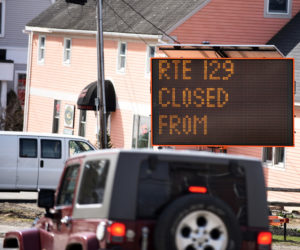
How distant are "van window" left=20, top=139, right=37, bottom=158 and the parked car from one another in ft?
54.5

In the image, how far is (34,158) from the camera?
84.4 ft

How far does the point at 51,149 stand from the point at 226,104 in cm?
689

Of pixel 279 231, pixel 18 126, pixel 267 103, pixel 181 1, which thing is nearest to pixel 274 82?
pixel 267 103

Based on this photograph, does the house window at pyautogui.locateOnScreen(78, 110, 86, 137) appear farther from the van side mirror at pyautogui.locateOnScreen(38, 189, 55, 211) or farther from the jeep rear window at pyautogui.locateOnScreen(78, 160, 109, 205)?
the jeep rear window at pyautogui.locateOnScreen(78, 160, 109, 205)

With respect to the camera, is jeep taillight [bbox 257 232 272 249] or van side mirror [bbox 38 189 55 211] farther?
van side mirror [bbox 38 189 55 211]

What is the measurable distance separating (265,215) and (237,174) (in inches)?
17.2

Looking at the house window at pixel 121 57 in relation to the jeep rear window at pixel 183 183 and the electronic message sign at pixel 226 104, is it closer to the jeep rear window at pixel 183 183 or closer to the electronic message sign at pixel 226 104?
the electronic message sign at pixel 226 104

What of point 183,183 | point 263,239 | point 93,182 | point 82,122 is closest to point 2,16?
point 82,122

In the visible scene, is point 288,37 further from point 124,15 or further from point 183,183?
point 183,183

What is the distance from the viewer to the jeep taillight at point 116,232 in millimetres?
8133

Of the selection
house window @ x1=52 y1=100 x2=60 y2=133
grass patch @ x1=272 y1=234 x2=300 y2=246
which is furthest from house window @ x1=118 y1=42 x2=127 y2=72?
grass patch @ x1=272 y1=234 x2=300 y2=246

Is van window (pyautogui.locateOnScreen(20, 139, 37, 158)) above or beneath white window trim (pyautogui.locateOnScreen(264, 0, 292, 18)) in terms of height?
beneath

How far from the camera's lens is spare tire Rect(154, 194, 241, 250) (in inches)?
315

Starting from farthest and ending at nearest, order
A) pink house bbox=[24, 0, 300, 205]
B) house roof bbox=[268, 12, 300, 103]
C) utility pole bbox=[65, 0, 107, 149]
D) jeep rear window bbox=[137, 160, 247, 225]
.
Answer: pink house bbox=[24, 0, 300, 205] < house roof bbox=[268, 12, 300, 103] < utility pole bbox=[65, 0, 107, 149] < jeep rear window bbox=[137, 160, 247, 225]
